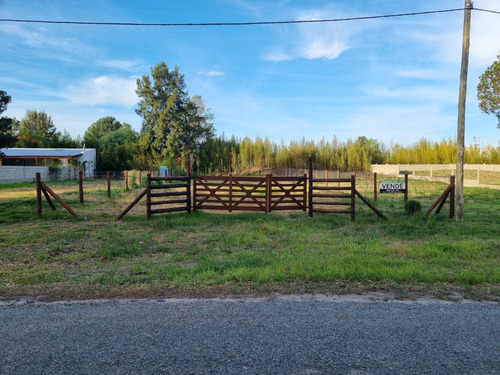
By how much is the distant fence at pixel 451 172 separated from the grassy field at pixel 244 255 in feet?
58.5

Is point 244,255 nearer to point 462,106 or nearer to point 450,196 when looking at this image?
point 450,196

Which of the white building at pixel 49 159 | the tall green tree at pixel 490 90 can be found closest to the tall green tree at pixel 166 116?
the white building at pixel 49 159

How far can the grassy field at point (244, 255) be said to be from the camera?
4938mm

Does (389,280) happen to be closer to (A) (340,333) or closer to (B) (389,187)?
(A) (340,333)

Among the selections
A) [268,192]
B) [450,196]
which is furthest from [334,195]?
[450,196]

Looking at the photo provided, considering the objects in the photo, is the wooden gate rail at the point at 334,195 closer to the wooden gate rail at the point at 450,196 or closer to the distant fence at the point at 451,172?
the wooden gate rail at the point at 450,196

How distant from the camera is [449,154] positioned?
1505 inches

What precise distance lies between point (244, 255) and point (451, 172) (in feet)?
92.6

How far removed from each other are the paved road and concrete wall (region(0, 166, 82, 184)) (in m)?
33.8

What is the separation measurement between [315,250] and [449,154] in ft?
123

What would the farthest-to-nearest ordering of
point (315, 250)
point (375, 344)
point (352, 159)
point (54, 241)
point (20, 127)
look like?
point (20, 127)
point (352, 159)
point (54, 241)
point (315, 250)
point (375, 344)

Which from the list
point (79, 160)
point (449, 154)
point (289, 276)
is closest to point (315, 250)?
point (289, 276)

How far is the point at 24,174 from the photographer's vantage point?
3397cm

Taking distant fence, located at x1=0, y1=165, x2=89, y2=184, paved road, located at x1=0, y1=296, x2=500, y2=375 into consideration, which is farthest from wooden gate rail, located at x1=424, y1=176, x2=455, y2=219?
distant fence, located at x1=0, y1=165, x2=89, y2=184
